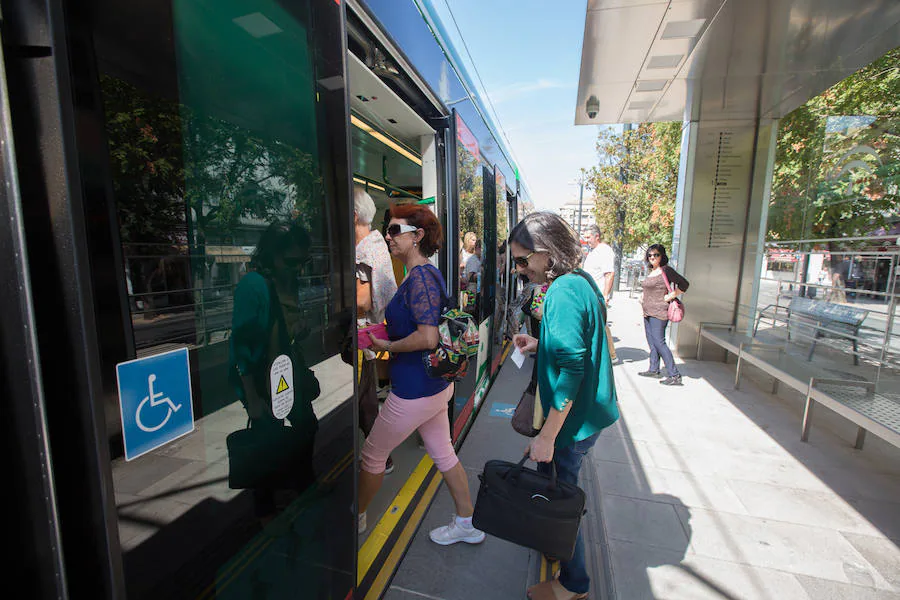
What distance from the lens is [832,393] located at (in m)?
4.02

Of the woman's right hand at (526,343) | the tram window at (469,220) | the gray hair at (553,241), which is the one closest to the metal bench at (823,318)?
the tram window at (469,220)

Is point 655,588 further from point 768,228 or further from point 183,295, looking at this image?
point 768,228

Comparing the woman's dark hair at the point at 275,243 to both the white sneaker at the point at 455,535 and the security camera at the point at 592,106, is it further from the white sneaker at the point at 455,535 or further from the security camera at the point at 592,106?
the security camera at the point at 592,106

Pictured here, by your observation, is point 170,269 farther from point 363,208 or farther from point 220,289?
point 363,208

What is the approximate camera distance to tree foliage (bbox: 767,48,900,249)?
5930mm

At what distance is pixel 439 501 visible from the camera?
3.12 m

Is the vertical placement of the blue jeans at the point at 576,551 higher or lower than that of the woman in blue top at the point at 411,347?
lower

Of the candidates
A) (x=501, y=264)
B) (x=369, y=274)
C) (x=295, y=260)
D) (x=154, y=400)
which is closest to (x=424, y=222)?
(x=369, y=274)

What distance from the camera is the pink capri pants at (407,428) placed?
2.31 metres

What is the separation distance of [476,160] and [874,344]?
4031mm

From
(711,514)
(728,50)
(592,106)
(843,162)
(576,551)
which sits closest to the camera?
(576,551)

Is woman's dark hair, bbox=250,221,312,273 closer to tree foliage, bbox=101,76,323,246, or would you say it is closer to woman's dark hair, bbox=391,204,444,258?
tree foliage, bbox=101,76,323,246

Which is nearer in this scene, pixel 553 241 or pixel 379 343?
pixel 553 241

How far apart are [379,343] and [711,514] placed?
2.69 m
